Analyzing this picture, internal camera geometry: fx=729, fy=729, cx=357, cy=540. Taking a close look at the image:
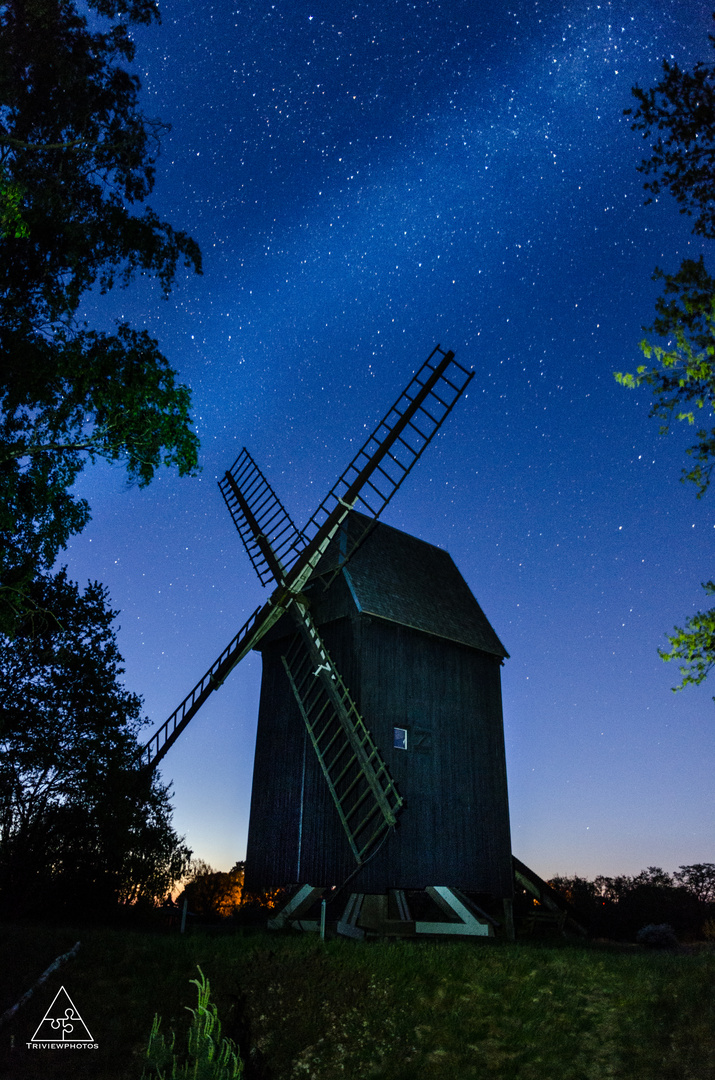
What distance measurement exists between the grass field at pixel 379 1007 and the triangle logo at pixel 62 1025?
117 millimetres

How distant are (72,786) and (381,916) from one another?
7801mm

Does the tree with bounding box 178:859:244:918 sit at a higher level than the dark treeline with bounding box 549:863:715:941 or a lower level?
lower

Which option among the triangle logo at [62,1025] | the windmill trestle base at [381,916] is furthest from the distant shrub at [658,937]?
the triangle logo at [62,1025]

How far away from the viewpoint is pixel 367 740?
17.2 meters

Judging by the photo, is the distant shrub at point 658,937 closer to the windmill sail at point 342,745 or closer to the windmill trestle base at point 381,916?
the windmill trestle base at point 381,916

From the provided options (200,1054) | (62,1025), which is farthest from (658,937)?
(200,1054)

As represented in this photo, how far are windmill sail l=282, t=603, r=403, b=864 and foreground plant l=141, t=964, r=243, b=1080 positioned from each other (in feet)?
21.5

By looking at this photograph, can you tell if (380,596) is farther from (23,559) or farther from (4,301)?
(4,301)

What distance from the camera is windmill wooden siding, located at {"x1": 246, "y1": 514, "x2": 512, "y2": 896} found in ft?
62.7

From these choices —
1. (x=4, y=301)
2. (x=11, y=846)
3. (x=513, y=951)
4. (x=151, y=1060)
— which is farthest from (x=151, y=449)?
(x=513, y=951)

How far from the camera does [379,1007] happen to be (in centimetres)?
1082

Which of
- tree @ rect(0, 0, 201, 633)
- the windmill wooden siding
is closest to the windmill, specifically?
the windmill wooden siding

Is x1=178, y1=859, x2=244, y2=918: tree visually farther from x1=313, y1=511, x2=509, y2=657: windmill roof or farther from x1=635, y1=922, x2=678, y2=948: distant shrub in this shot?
x1=635, y1=922, x2=678, y2=948: distant shrub

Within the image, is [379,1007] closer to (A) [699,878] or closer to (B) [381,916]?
(B) [381,916]
